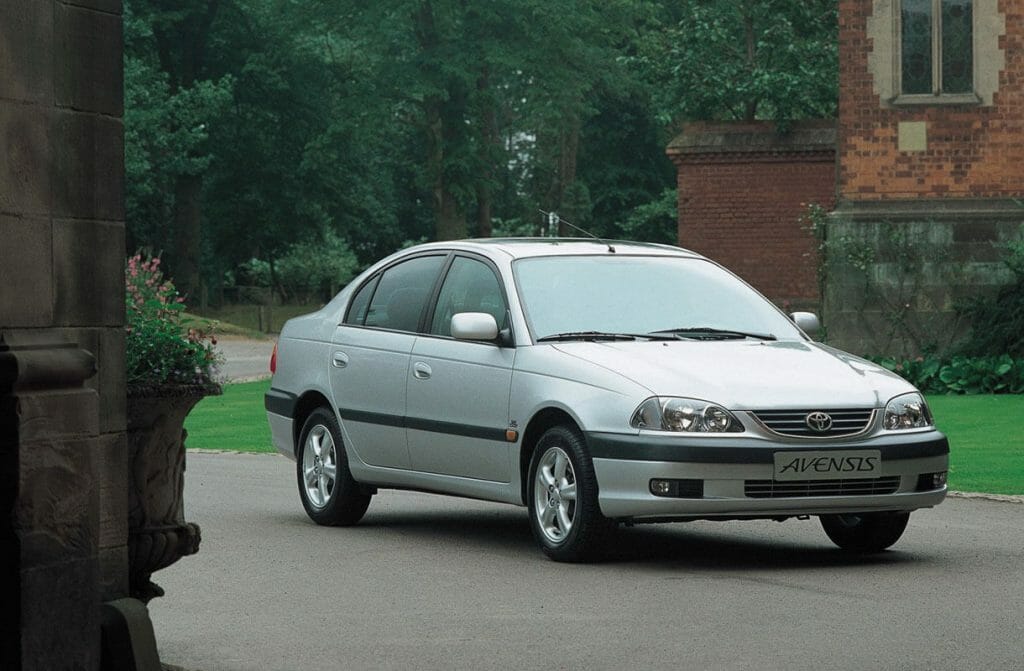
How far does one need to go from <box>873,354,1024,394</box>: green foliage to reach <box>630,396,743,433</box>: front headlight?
1612 centimetres

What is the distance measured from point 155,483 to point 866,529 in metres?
4.77

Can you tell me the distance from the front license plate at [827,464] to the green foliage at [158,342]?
328 cm

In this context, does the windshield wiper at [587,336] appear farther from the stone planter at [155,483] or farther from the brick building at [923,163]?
the brick building at [923,163]

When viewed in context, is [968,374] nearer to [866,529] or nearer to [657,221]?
[866,529]

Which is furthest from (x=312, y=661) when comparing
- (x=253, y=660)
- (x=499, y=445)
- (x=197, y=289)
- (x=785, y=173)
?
(x=197, y=289)

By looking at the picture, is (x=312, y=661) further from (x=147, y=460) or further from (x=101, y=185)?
(x=101, y=185)

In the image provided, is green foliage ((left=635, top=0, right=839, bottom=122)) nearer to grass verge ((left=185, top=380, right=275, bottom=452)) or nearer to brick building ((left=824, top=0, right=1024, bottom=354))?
brick building ((left=824, top=0, right=1024, bottom=354))

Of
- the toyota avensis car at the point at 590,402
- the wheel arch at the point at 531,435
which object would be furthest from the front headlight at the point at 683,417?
the wheel arch at the point at 531,435

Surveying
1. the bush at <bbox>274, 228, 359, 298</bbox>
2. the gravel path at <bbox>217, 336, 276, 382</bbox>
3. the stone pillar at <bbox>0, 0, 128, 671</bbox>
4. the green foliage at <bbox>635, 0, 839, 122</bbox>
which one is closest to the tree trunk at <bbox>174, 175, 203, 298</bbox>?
the gravel path at <bbox>217, 336, 276, 382</bbox>

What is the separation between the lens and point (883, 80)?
2789cm

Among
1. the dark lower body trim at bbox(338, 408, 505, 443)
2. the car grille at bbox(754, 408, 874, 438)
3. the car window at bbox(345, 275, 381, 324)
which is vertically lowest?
the dark lower body trim at bbox(338, 408, 505, 443)

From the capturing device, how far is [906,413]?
1048cm

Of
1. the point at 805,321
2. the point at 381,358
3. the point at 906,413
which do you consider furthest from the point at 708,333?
the point at 381,358

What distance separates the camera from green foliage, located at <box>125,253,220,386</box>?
299 inches
